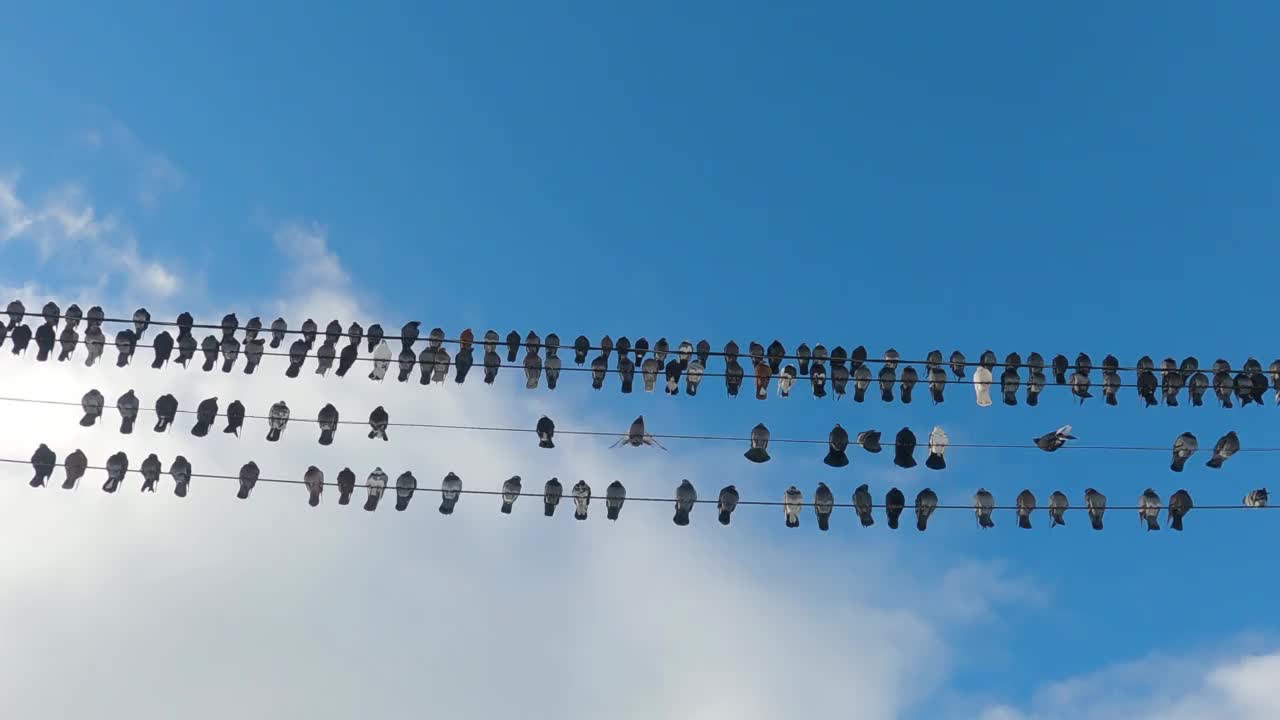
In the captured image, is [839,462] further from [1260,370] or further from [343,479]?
[343,479]

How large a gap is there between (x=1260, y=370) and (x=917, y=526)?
4351mm

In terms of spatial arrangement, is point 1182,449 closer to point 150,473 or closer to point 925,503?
point 925,503

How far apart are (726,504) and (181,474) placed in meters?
6.35

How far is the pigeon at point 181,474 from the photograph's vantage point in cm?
1364

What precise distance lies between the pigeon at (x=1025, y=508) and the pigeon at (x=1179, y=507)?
1.74 m

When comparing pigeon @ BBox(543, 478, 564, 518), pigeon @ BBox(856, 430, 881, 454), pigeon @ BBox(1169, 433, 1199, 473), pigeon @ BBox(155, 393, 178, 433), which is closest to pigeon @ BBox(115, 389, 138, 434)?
pigeon @ BBox(155, 393, 178, 433)

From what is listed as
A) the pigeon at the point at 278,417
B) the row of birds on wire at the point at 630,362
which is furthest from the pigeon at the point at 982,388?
the pigeon at the point at 278,417

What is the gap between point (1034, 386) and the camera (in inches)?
585

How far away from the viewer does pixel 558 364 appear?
1520cm

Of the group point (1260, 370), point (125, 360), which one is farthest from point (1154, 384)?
point (125, 360)

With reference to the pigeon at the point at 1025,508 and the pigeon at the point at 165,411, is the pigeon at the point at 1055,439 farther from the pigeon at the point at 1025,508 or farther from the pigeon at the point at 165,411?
the pigeon at the point at 165,411

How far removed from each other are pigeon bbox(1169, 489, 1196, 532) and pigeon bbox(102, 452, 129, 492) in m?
12.4

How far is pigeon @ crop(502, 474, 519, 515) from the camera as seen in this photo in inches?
548

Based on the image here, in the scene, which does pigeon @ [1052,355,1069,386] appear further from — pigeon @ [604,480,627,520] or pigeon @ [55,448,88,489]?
pigeon @ [55,448,88,489]
